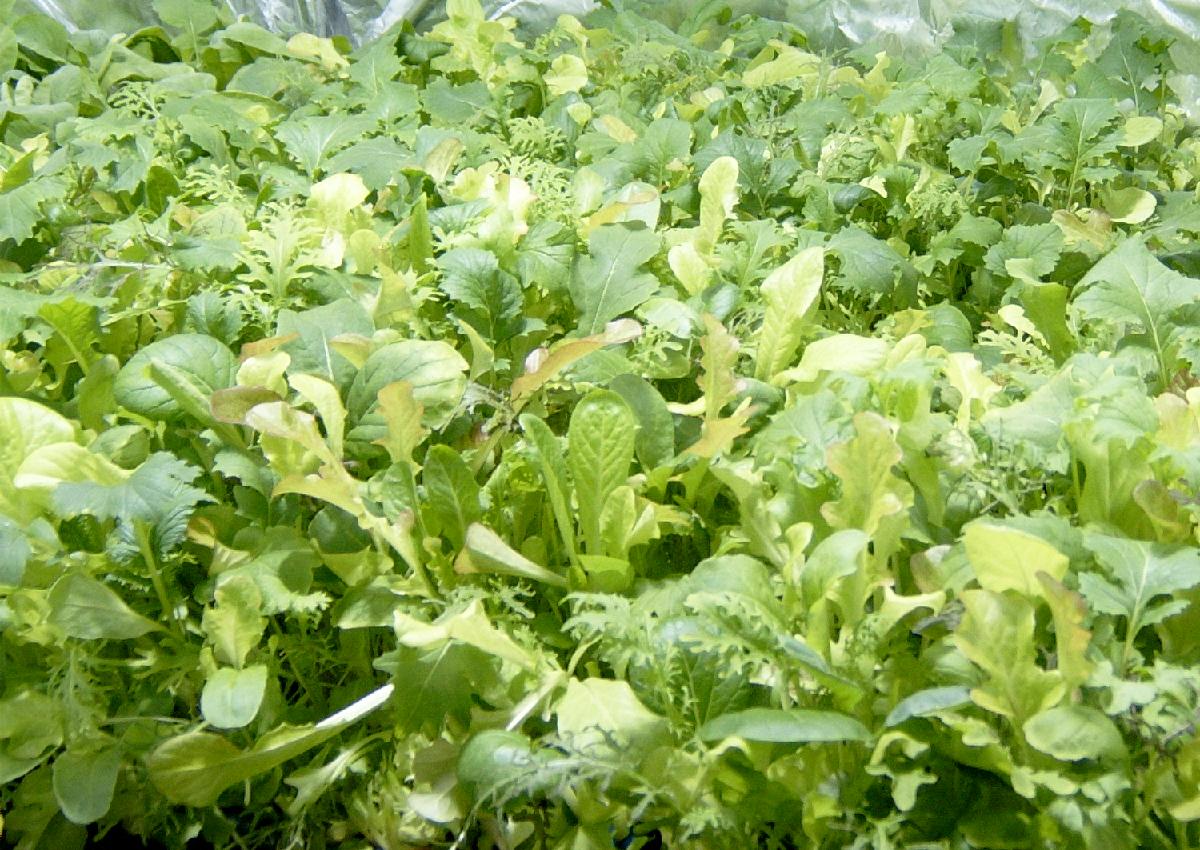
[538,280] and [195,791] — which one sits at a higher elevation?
[538,280]

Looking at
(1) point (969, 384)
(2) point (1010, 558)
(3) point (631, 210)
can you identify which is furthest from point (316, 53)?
(2) point (1010, 558)

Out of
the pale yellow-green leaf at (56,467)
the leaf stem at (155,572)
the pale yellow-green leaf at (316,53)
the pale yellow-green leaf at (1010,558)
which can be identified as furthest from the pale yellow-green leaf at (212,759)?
the pale yellow-green leaf at (316,53)

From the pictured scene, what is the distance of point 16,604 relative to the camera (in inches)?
32.9

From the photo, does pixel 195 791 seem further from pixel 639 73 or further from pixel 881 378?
pixel 639 73

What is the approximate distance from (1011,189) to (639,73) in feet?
2.23

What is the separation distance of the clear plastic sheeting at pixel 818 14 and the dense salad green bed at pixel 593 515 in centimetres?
77

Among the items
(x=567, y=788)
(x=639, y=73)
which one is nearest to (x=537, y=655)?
(x=567, y=788)

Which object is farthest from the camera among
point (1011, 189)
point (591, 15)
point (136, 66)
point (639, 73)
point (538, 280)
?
point (591, 15)

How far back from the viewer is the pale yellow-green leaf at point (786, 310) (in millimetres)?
1037

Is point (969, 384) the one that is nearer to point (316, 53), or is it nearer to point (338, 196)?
point (338, 196)

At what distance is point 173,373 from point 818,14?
5.53ft

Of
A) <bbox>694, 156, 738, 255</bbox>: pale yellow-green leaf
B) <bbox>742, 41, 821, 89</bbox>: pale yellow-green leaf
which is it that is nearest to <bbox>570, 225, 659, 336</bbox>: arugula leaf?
<bbox>694, 156, 738, 255</bbox>: pale yellow-green leaf

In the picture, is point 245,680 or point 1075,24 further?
point 1075,24

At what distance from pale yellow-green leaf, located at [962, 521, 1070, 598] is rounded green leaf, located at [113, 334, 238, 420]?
61cm
